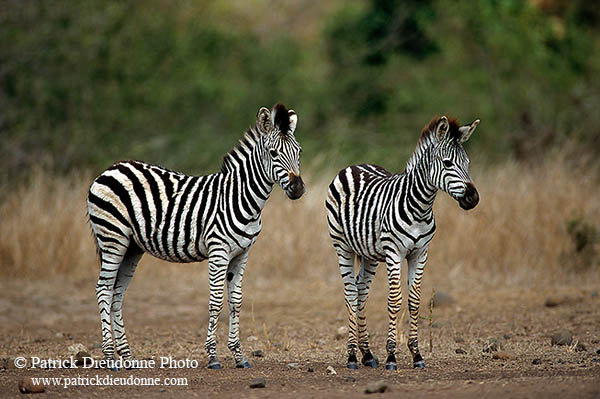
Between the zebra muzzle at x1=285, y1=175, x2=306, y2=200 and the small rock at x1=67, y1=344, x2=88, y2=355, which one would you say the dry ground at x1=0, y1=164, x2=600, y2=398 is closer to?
the small rock at x1=67, y1=344, x2=88, y2=355

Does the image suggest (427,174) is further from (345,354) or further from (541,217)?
(541,217)

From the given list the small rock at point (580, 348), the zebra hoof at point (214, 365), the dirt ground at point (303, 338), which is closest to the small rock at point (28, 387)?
the dirt ground at point (303, 338)

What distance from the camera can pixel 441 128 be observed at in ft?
23.4

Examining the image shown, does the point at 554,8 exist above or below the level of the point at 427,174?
above

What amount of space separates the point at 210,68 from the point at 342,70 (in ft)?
12.6

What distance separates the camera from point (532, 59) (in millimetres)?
23672

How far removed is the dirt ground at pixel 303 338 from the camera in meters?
6.34

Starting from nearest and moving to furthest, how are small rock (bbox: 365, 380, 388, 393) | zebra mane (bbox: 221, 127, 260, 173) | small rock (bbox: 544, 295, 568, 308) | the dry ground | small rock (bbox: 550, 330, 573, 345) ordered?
1. small rock (bbox: 365, 380, 388, 393)
2. the dry ground
3. zebra mane (bbox: 221, 127, 260, 173)
4. small rock (bbox: 550, 330, 573, 345)
5. small rock (bbox: 544, 295, 568, 308)

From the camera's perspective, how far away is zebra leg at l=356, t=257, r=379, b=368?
7.64 m

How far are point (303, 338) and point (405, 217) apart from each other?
3189mm

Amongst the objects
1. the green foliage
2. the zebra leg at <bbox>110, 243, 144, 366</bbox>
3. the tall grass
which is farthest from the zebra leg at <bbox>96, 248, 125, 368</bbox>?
the green foliage

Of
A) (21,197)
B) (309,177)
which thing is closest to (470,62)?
(309,177)

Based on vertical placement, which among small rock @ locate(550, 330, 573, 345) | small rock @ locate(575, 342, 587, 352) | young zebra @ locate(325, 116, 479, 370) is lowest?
small rock @ locate(575, 342, 587, 352)

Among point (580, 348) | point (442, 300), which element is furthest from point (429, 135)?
point (442, 300)
